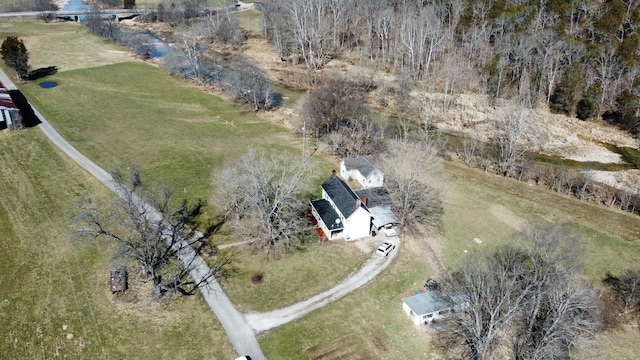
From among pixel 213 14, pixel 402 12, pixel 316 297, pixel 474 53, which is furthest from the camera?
pixel 213 14

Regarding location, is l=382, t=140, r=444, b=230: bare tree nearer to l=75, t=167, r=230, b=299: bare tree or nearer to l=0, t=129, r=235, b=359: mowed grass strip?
l=75, t=167, r=230, b=299: bare tree

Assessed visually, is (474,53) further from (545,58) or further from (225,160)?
(225,160)

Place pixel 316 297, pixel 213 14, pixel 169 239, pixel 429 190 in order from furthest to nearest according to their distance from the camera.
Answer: pixel 213 14 → pixel 429 190 → pixel 169 239 → pixel 316 297

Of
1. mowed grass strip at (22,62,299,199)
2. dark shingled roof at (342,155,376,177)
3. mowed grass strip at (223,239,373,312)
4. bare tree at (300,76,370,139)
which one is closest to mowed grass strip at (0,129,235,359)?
mowed grass strip at (223,239,373,312)

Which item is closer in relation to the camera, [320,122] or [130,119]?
[320,122]

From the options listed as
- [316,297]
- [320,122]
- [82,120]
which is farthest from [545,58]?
[82,120]

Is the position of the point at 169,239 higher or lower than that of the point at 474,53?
lower

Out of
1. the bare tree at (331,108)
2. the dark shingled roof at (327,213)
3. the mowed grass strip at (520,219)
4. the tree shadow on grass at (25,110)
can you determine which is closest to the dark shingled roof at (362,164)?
the dark shingled roof at (327,213)

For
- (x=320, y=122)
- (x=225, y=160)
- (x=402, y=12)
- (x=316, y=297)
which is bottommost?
(x=316, y=297)
